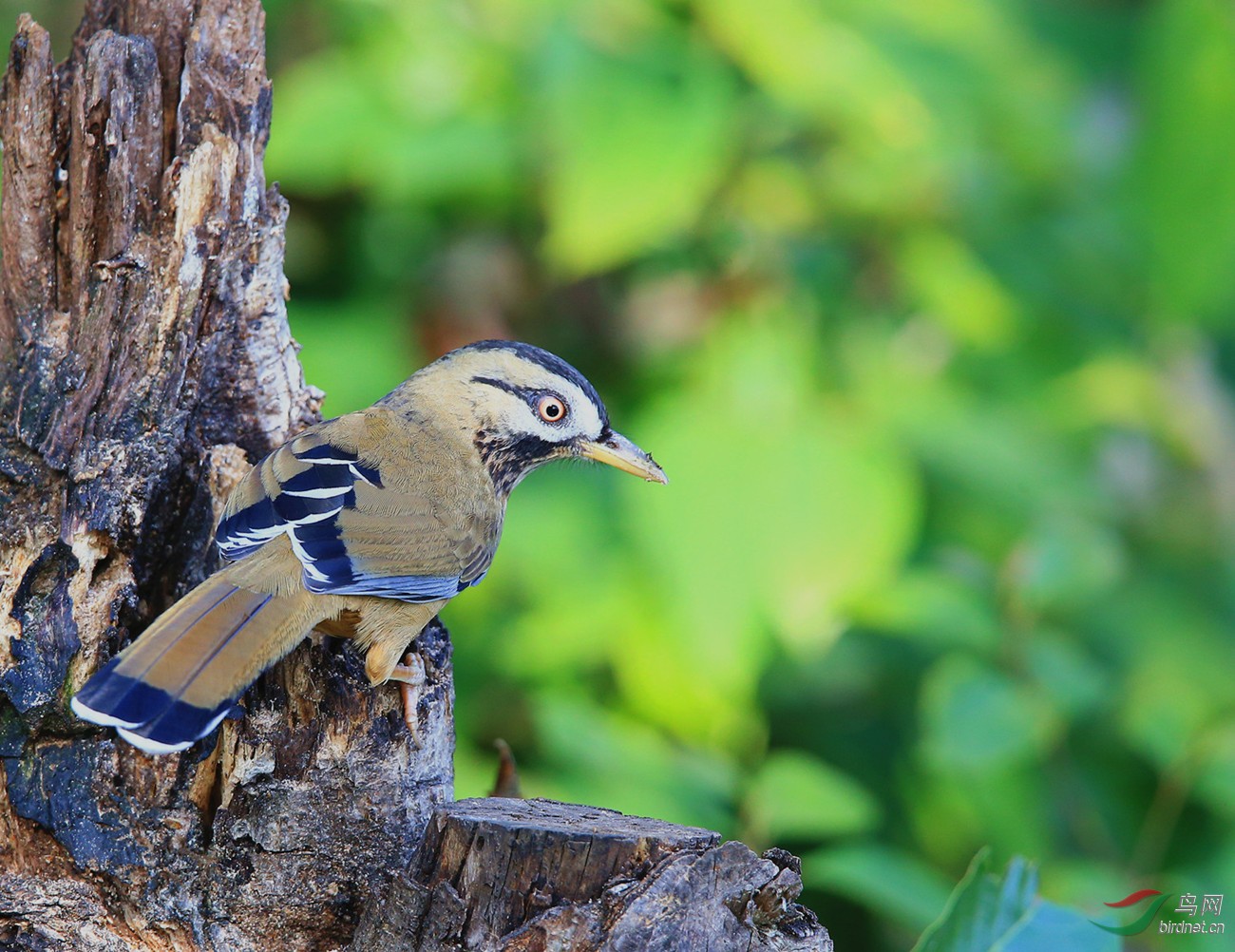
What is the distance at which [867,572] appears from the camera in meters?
4.34

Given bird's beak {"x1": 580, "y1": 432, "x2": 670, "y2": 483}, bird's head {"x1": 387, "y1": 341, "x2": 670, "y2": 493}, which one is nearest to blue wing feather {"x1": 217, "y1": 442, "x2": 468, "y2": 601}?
bird's head {"x1": 387, "y1": 341, "x2": 670, "y2": 493}

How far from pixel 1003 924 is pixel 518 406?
6.19ft

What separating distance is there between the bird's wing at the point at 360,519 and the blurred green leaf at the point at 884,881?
1411mm

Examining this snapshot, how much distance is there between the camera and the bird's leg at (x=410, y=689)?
270cm

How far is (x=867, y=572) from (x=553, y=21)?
7.23 ft

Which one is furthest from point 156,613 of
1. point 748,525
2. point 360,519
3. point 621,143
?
point 621,143

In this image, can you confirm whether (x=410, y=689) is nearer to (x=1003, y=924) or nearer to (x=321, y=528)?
(x=321, y=528)

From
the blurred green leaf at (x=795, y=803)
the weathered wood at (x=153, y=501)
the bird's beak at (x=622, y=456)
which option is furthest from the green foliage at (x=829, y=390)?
the weathered wood at (x=153, y=501)

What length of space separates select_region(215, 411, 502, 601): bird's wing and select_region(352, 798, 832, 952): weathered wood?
0.75 m

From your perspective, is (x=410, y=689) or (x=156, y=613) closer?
(x=410, y=689)

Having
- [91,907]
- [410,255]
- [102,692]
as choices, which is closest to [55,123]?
[102,692]

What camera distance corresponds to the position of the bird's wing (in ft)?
9.31

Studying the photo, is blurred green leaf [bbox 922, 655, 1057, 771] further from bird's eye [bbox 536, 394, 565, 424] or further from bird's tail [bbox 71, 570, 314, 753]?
bird's tail [bbox 71, 570, 314, 753]

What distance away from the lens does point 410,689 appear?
2.78 meters
